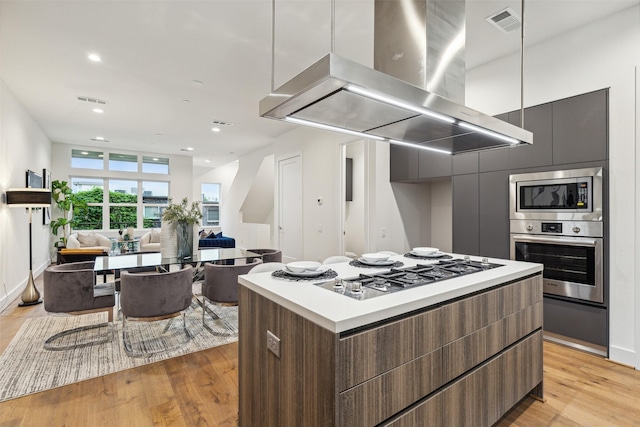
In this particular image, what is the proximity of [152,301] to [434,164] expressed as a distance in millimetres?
3443

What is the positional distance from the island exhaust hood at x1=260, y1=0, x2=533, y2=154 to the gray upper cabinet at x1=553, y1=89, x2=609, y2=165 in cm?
101

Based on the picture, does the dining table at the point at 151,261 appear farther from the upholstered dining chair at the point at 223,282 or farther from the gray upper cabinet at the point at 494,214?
the gray upper cabinet at the point at 494,214

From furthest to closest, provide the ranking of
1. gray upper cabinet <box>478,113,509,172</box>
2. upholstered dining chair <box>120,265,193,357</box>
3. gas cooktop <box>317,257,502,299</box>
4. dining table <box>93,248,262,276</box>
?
gray upper cabinet <box>478,113,509,172</box> < dining table <box>93,248,262,276</box> < upholstered dining chair <box>120,265,193,357</box> < gas cooktop <box>317,257,502,299</box>

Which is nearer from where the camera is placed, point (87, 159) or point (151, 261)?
point (151, 261)

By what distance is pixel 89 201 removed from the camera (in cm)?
859

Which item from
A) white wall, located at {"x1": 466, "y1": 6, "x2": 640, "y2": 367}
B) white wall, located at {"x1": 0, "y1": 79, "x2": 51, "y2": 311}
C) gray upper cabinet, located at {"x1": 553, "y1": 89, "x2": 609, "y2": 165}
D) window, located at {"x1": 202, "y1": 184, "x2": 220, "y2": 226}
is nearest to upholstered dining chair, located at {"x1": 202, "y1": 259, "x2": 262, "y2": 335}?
white wall, located at {"x1": 0, "y1": 79, "x2": 51, "y2": 311}

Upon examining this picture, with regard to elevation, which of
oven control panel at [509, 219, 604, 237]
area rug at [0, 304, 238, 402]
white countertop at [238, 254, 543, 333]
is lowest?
area rug at [0, 304, 238, 402]

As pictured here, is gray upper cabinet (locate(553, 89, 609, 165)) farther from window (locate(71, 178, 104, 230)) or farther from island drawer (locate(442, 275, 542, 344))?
window (locate(71, 178, 104, 230))

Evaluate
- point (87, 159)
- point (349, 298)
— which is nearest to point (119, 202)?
point (87, 159)

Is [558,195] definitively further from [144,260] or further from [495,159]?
[144,260]

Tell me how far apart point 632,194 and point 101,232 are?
10371mm

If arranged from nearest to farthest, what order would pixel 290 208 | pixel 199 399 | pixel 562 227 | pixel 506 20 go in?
pixel 199 399, pixel 506 20, pixel 562 227, pixel 290 208

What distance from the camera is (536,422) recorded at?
1980 millimetres

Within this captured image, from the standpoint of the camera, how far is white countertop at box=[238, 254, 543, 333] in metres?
1.15
